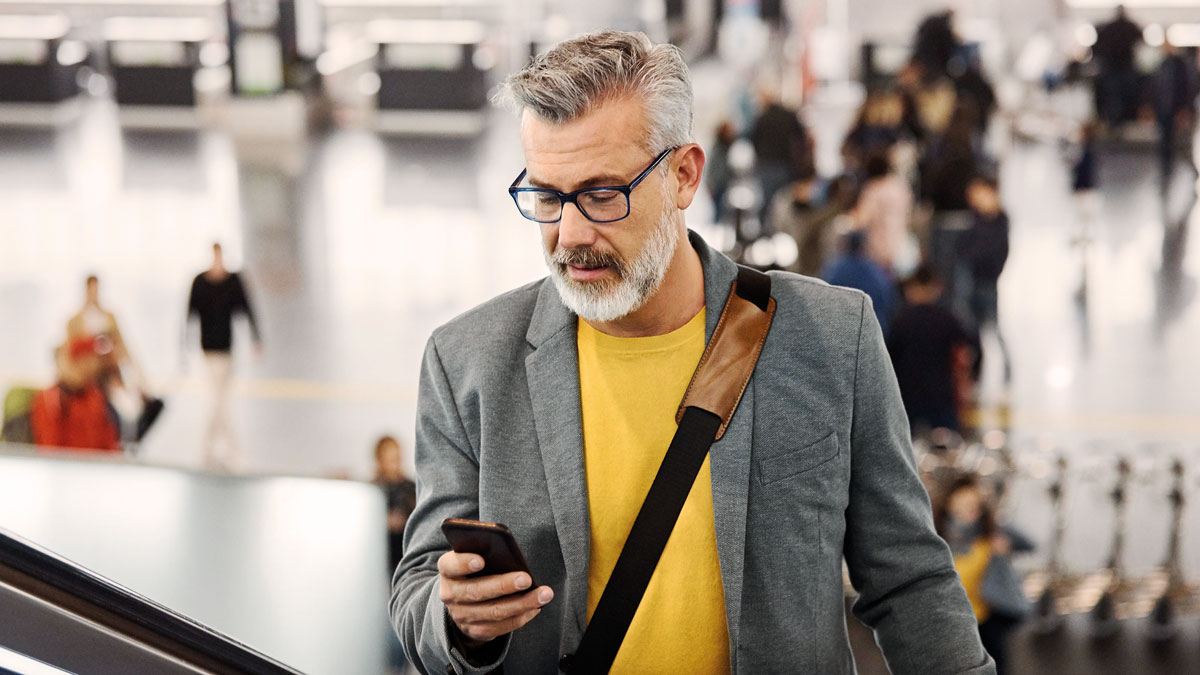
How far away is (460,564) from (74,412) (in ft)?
20.2

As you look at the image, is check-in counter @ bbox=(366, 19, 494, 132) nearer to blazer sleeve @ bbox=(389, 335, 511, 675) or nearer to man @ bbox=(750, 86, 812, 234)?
man @ bbox=(750, 86, 812, 234)

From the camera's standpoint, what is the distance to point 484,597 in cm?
172

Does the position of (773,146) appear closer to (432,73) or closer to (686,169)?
(432,73)

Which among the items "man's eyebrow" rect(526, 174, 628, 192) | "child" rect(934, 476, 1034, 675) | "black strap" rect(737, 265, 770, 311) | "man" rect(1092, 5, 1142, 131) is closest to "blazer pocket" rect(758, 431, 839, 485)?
"black strap" rect(737, 265, 770, 311)

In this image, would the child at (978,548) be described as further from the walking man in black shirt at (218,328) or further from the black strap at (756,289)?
the walking man in black shirt at (218,328)

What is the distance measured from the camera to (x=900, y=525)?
2062mm

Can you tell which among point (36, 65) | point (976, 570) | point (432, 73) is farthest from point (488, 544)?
point (36, 65)

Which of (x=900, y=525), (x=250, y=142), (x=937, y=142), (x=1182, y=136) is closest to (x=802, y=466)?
(x=900, y=525)

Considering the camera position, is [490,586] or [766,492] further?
[766,492]

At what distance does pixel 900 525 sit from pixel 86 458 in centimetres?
414

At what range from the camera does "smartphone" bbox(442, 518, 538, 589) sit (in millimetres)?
1698

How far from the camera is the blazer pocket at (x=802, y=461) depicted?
2.02 meters

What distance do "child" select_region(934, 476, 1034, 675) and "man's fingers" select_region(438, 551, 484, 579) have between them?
4061mm

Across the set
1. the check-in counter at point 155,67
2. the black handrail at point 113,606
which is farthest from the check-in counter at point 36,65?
the black handrail at point 113,606
